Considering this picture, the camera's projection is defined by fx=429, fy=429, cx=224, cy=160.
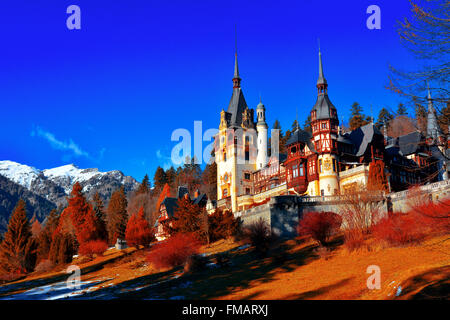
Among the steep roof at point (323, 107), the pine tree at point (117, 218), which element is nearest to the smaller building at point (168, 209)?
the pine tree at point (117, 218)

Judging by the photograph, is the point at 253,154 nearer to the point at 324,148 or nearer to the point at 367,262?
the point at 324,148

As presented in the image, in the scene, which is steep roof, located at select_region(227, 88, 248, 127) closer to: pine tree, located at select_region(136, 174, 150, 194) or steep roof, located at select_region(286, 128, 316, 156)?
steep roof, located at select_region(286, 128, 316, 156)

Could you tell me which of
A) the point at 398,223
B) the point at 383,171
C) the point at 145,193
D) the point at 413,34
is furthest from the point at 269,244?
the point at 145,193

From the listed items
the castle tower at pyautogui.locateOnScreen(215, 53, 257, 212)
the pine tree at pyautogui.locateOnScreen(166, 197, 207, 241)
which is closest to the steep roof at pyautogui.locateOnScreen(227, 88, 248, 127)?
the castle tower at pyautogui.locateOnScreen(215, 53, 257, 212)

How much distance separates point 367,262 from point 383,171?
70.9 ft

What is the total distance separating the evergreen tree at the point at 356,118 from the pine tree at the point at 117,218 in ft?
161

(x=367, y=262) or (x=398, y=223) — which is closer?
(x=367, y=262)

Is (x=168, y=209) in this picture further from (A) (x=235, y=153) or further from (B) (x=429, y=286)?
(B) (x=429, y=286)

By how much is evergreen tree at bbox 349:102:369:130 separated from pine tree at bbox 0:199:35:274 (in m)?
63.3

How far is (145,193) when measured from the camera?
106250 mm

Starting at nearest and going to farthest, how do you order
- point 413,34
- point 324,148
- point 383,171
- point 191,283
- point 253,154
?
point 413,34
point 191,283
point 383,171
point 324,148
point 253,154

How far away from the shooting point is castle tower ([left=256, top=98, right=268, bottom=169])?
7038 centimetres

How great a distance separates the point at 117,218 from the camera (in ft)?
260

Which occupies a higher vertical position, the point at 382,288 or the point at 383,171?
the point at 383,171
